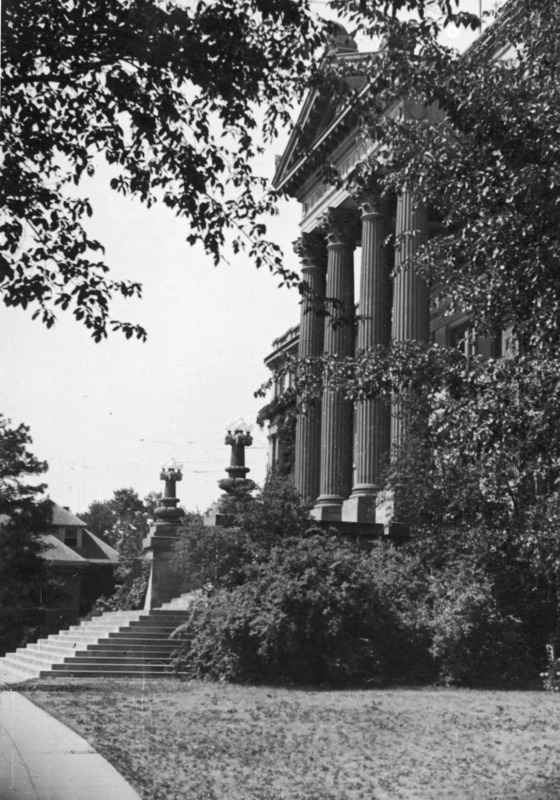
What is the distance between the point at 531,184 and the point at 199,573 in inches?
618

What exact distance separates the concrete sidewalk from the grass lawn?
46 cm

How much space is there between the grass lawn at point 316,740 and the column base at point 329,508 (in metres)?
11.1

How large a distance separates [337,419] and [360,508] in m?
4.15

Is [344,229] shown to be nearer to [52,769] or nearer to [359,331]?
[359,331]

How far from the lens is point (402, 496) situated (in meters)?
25.3

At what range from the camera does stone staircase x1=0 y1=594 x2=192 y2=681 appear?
77.3 ft

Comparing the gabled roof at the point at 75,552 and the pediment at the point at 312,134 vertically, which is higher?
the pediment at the point at 312,134

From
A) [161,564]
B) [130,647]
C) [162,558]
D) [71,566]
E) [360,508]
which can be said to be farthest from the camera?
[360,508]

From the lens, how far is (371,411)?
105ft

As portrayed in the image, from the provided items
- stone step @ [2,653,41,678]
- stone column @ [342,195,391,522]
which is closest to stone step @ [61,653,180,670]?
Result: stone step @ [2,653,41,678]

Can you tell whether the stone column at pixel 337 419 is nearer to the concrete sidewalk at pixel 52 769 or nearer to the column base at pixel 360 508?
the column base at pixel 360 508

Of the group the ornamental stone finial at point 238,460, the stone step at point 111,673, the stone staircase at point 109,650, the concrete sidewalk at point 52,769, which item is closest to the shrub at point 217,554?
the ornamental stone finial at point 238,460

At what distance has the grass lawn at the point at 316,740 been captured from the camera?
10.9 meters

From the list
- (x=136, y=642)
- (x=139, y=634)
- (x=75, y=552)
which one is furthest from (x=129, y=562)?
(x=75, y=552)
